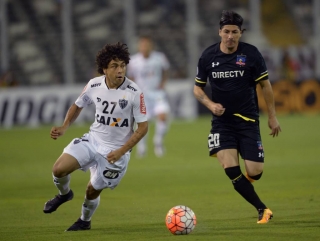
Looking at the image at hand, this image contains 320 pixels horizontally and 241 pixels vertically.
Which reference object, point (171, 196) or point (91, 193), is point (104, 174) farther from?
point (171, 196)

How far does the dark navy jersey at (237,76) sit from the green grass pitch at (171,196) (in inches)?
53.9

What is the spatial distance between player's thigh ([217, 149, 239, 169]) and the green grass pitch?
0.69 metres

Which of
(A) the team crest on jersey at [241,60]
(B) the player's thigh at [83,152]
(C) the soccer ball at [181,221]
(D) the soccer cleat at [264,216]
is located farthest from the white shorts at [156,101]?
(C) the soccer ball at [181,221]

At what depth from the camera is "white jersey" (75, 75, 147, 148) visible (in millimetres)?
9102

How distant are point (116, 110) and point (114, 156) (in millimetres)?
636

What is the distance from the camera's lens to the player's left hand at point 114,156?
28.7 ft

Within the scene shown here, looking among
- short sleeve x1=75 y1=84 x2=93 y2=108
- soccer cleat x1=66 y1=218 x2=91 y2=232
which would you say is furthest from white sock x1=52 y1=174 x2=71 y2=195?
short sleeve x1=75 y1=84 x2=93 y2=108

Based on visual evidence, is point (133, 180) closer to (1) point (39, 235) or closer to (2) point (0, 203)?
(2) point (0, 203)

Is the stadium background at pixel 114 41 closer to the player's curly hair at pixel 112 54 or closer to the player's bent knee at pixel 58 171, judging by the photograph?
the player's curly hair at pixel 112 54

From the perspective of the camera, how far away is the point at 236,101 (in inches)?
373

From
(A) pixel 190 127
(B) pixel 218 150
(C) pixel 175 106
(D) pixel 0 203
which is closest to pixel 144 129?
(B) pixel 218 150

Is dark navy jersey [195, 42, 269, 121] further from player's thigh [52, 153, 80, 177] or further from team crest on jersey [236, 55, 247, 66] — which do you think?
player's thigh [52, 153, 80, 177]

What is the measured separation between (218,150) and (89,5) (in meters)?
26.0

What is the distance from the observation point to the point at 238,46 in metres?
9.54
